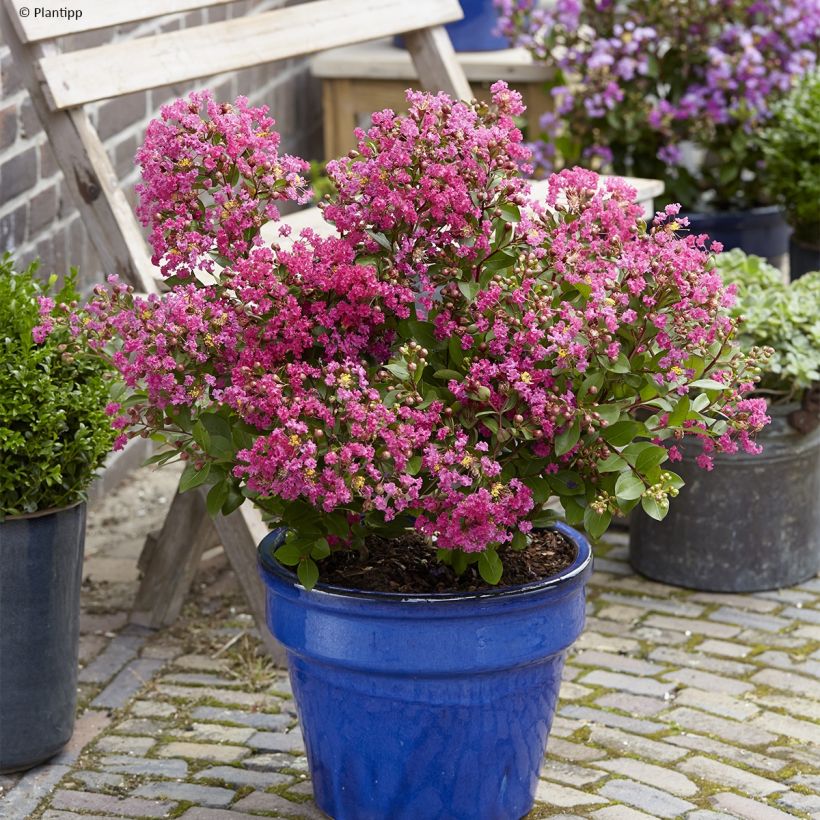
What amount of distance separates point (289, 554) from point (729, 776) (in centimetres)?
105

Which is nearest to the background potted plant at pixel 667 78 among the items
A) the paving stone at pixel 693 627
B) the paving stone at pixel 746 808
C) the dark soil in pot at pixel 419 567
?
the paving stone at pixel 693 627

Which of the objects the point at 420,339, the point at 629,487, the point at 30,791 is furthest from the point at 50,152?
the point at 629,487

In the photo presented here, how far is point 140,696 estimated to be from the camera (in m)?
3.22

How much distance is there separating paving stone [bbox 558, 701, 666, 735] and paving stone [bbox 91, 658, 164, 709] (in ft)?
3.02

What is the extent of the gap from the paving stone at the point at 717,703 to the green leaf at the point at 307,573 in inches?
44.5

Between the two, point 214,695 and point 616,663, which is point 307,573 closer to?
point 214,695

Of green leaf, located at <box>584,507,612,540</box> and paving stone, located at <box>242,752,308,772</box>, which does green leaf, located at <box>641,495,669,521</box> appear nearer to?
green leaf, located at <box>584,507,612,540</box>

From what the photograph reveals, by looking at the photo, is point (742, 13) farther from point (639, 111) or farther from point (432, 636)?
point (432, 636)

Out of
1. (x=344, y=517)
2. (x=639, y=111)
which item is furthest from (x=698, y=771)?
(x=639, y=111)

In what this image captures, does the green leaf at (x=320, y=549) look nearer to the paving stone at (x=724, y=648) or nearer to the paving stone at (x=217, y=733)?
the paving stone at (x=217, y=733)

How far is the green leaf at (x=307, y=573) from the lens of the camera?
2.39 metres

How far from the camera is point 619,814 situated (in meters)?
2.71

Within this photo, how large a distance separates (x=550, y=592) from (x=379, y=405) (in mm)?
476

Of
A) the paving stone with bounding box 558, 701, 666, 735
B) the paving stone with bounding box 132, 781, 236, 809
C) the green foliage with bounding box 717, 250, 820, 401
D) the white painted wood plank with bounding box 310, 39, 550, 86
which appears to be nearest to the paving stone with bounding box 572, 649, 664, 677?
the paving stone with bounding box 558, 701, 666, 735
